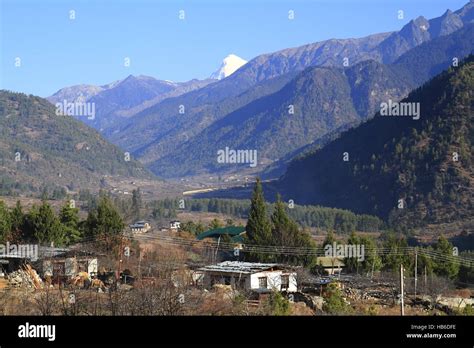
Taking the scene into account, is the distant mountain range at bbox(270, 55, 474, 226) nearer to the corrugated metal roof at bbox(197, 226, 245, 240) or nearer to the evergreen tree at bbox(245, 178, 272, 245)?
the corrugated metal roof at bbox(197, 226, 245, 240)

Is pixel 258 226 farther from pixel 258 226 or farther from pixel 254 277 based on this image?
pixel 254 277

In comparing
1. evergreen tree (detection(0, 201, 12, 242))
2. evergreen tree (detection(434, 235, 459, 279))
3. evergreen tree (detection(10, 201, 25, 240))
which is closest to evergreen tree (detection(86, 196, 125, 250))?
evergreen tree (detection(10, 201, 25, 240))

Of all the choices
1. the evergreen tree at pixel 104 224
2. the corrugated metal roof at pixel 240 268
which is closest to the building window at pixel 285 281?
the corrugated metal roof at pixel 240 268

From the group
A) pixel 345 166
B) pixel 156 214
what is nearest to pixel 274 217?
pixel 156 214

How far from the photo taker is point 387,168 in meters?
117

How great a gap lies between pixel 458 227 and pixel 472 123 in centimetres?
2476

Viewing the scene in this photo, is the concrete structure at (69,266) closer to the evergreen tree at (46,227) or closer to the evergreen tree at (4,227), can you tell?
the evergreen tree at (46,227)

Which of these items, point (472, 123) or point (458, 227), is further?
point (472, 123)

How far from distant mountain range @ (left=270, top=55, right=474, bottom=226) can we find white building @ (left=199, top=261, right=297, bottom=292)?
2537 inches

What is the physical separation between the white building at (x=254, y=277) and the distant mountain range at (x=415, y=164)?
64436mm

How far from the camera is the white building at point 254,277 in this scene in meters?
32.9

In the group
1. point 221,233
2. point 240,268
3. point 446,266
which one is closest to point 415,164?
point 221,233

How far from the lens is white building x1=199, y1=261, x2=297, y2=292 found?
108 feet

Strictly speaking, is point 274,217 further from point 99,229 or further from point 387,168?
point 387,168
